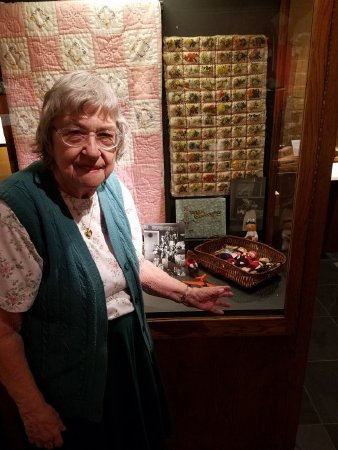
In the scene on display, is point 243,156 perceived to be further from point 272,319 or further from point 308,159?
point 272,319

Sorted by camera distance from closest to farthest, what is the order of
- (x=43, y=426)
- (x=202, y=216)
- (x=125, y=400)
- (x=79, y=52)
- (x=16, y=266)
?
(x=16, y=266), (x=43, y=426), (x=125, y=400), (x=79, y=52), (x=202, y=216)

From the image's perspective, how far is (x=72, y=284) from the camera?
3.07 feet

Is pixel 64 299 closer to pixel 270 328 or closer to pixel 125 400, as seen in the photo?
pixel 125 400

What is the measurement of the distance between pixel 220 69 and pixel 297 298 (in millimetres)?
914

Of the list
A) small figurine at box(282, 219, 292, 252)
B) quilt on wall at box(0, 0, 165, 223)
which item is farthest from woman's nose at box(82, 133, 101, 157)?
small figurine at box(282, 219, 292, 252)

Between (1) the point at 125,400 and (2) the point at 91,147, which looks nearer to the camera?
(2) the point at 91,147

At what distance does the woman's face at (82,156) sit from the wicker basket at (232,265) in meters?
0.75

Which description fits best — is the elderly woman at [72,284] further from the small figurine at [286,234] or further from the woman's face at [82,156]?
the small figurine at [286,234]

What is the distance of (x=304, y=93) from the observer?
110cm

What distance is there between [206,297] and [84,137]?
741 mm

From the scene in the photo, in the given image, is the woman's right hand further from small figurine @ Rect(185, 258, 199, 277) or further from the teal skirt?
small figurine @ Rect(185, 258, 199, 277)

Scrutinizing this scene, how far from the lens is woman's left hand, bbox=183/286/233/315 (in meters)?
1.34

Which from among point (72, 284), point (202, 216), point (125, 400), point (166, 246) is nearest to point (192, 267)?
point (166, 246)

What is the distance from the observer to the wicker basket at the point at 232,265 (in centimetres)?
146
